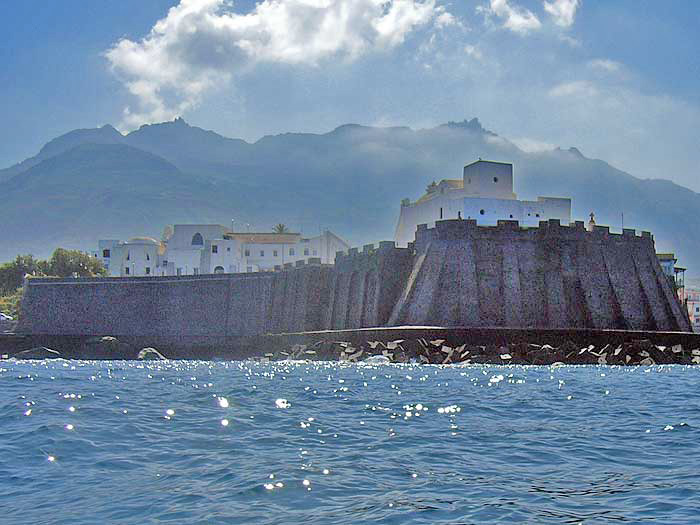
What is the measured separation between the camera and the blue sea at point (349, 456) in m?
9.05

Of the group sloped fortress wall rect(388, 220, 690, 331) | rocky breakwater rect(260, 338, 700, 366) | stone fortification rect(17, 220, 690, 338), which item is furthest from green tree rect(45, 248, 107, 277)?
rocky breakwater rect(260, 338, 700, 366)

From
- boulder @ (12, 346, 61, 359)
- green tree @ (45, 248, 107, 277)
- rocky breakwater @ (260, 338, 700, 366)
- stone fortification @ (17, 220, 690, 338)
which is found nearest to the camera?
rocky breakwater @ (260, 338, 700, 366)

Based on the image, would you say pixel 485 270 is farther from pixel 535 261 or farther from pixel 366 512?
pixel 366 512

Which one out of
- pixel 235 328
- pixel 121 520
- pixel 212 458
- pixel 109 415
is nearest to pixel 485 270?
pixel 235 328

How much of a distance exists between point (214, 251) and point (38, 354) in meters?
31.9

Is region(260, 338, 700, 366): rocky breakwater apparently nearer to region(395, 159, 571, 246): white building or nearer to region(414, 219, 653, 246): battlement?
region(414, 219, 653, 246): battlement

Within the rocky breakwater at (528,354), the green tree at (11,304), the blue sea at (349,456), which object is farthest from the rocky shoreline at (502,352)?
the green tree at (11,304)

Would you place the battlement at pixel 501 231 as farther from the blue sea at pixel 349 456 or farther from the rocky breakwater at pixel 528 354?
the blue sea at pixel 349 456

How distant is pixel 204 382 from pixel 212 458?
13221 millimetres

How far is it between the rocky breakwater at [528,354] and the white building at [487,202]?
26.0 meters

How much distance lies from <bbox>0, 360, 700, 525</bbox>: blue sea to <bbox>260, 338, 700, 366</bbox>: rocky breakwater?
47.0ft

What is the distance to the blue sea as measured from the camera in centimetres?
905

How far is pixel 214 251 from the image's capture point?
81.8 meters

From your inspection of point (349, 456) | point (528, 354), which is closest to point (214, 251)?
point (528, 354)
